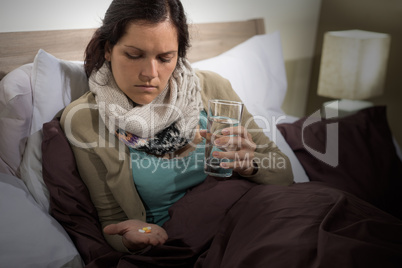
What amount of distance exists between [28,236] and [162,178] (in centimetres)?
40

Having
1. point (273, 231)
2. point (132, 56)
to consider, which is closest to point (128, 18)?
point (132, 56)

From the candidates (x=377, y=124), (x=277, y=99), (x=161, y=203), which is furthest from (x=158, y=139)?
(x=377, y=124)

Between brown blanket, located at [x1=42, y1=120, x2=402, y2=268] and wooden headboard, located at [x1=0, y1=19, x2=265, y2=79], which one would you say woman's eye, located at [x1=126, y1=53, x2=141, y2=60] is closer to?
brown blanket, located at [x1=42, y1=120, x2=402, y2=268]

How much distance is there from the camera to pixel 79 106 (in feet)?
3.96

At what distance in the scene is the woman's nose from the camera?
45.7 inches

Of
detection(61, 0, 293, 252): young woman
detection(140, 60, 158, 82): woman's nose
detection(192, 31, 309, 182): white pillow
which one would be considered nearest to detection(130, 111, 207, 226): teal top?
detection(61, 0, 293, 252): young woman

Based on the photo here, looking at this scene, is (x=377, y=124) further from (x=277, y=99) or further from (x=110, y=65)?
(x=110, y=65)

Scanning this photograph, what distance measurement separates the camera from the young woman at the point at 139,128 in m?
1.14

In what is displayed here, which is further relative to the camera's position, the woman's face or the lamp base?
the lamp base

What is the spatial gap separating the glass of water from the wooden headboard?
634 millimetres

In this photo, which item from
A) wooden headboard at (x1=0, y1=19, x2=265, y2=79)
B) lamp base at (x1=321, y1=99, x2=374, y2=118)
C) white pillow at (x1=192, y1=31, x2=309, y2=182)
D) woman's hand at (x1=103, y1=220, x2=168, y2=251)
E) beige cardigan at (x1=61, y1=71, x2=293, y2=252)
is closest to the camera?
woman's hand at (x1=103, y1=220, x2=168, y2=251)

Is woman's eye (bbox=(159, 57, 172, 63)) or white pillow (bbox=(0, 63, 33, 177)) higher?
woman's eye (bbox=(159, 57, 172, 63))

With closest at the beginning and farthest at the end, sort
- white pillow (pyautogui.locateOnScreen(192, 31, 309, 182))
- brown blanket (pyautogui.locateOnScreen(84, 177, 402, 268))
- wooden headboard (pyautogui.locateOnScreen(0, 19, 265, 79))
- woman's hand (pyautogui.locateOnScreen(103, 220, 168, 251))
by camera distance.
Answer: brown blanket (pyautogui.locateOnScreen(84, 177, 402, 268))
woman's hand (pyautogui.locateOnScreen(103, 220, 168, 251))
wooden headboard (pyautogui.locateOnScreen(0, 19, 265, 79))
white pillow (pyautogui.locateOnScreen(192, 31, 309, 182))

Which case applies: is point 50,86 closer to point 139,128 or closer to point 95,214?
point 139,128
